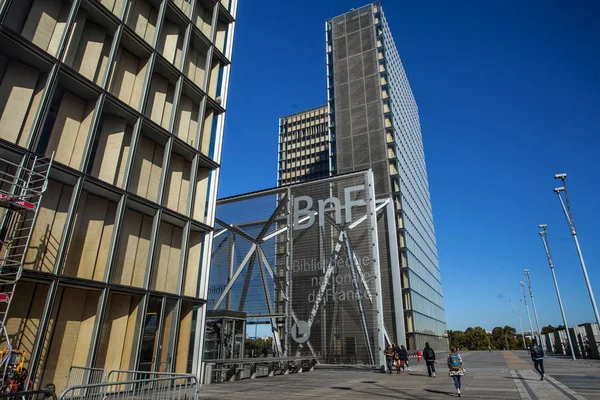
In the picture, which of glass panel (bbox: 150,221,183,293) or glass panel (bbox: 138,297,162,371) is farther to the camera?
glass panel (bbox: 150,221,183,293)

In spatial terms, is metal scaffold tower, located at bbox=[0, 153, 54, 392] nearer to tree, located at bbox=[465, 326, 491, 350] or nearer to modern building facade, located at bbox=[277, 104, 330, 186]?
modern building facade, located at bbox=[277, 104, 330, 186]

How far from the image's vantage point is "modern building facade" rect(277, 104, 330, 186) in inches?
3750

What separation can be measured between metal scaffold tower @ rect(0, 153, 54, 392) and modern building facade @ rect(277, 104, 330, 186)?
82756mm

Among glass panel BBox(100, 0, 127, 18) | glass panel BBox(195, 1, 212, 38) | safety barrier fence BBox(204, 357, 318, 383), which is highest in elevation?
glass panel BBox(195, 1, 212, 38)

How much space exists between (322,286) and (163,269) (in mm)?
14809

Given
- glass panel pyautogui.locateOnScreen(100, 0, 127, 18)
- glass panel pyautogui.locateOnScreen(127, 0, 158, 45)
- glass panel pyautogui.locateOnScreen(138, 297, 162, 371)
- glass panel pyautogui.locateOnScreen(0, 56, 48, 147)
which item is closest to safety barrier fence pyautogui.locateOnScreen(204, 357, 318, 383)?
glass panel pyautogui.locateOnScreen(138, 297, 162, 371)

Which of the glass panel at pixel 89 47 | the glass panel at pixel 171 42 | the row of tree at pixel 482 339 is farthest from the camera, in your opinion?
the row of tree at pixel 482 339

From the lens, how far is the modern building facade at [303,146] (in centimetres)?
9525

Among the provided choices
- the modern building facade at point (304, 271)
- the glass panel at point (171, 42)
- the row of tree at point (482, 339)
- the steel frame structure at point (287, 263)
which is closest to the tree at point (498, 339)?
the row of tree at point (482, 339)

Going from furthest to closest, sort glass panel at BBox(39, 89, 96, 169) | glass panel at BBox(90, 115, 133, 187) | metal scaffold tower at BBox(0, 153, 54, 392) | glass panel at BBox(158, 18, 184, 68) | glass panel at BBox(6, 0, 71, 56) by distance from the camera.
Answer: glass panel at BBox(158, 18, 184, 68) < glass panel at BBox(90, 115, 133, 187) < glass panel at BBox(39, 89, 96, 169) < glass panel at BBox(6, 0, 71, 56) < metal scaffold tower at BBox(0, 153, 54, 392)

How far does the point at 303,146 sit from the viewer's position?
101 metres

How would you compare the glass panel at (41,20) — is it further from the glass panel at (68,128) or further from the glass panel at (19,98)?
the glass panel at (68,128)

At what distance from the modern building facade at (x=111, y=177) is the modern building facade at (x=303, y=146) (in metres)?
75.8

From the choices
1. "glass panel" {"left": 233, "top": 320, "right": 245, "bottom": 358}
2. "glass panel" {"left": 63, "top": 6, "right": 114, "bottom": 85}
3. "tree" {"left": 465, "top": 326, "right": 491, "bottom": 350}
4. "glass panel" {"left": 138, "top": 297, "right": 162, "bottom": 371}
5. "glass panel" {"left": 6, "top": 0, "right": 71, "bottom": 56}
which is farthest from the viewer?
"tree" {"left": 465, "top": 326, "right": 491, "bottom": 350}
